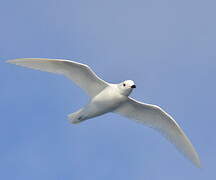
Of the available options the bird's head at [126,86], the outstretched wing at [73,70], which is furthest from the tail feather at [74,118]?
the bird's head at [126,86]

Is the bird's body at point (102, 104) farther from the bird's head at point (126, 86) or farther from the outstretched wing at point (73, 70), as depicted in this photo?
the outstretched wing at point (73, 70)

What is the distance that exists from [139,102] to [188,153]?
606cm

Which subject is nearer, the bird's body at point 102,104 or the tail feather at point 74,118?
the bird's body at point 102,104

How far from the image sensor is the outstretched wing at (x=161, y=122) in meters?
66.6

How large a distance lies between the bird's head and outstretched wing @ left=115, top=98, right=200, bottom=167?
2968 millimetres

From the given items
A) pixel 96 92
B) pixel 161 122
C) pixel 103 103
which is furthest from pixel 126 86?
pixel 161 122

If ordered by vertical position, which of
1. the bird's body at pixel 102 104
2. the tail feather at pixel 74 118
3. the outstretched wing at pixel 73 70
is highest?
the outstretched wing at pixel 73 70

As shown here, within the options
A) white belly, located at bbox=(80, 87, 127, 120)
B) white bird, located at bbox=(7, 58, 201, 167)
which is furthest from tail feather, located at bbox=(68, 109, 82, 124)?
white belly, located at bbox=(80, 87, 127, 120)

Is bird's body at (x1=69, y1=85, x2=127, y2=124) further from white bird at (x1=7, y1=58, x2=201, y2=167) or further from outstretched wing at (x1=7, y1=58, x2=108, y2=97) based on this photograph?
outstretched wing at (x1=7, y1=58, x2=108, y2=97)

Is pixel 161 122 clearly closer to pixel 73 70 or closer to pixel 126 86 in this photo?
pixel 126 86

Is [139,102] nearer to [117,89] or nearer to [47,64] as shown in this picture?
[117,89]

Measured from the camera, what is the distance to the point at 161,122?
221 feet

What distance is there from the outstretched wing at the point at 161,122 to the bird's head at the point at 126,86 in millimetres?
2968

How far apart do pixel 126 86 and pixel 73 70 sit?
14.3ft
